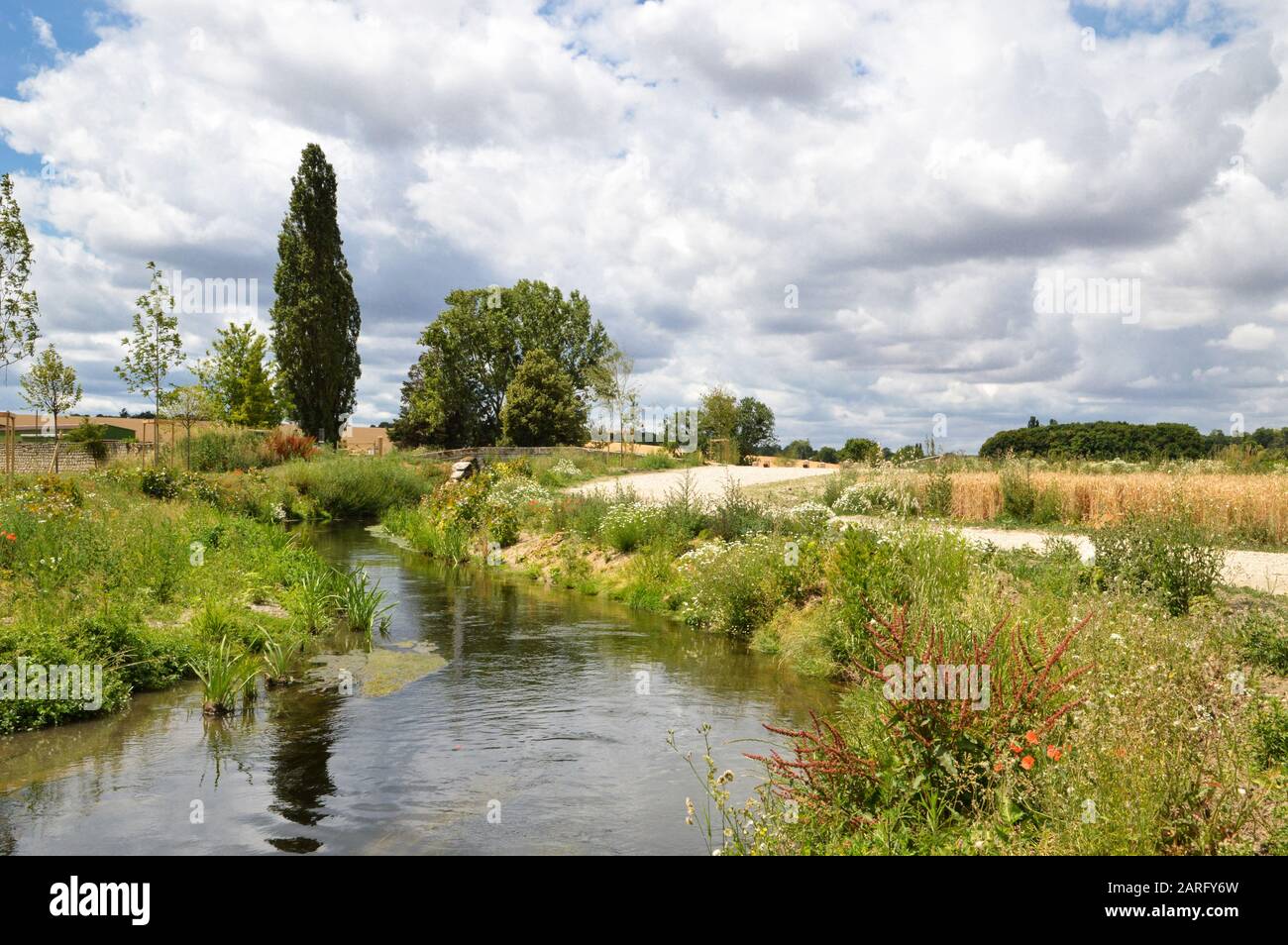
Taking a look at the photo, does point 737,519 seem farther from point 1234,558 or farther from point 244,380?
point 244,380

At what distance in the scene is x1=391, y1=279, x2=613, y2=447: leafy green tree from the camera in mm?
57188

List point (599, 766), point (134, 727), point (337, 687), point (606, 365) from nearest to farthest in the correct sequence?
point (599, 766) < point (134, 727) < point (337, 687) < point (606, 365)

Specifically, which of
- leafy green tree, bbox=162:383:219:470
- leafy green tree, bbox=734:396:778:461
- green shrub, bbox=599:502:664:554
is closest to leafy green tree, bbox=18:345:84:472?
leafy green tree, bbox=162:383:219:470

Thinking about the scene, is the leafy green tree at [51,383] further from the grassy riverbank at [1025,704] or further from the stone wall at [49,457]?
the grassy riverbank at [1025,704]

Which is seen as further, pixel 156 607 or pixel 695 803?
pixel 156 607

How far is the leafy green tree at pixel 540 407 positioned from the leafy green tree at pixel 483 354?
2144mm

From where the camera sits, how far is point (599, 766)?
646 cm

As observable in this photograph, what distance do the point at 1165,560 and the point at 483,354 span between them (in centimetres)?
5283

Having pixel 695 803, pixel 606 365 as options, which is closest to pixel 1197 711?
pixel 695 803

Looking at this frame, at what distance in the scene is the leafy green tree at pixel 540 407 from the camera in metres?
52.8

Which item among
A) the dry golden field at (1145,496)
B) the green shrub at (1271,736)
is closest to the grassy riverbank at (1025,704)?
the green shrub at (1271,736)
